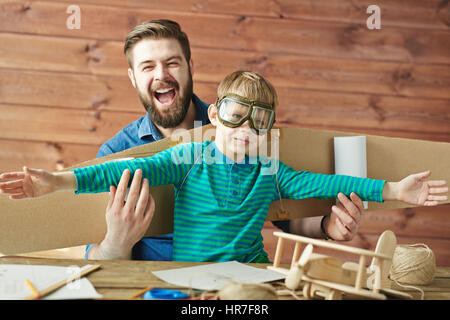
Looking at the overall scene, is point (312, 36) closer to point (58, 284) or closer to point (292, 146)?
point (292, 146)

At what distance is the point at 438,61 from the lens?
2.42 metres

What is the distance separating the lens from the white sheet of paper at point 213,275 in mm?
839

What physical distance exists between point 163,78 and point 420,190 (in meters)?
0.94

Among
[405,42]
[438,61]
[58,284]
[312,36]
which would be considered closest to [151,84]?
[58,284]

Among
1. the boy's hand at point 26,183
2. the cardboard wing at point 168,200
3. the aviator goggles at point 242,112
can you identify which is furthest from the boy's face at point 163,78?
the boy's hand at point 26,183

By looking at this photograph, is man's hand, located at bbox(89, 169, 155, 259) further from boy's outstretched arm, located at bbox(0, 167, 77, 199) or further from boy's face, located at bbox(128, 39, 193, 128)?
boy's face, located at bbox(128, 39, 193, 128)

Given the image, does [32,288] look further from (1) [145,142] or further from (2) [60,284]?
(1) [145,142]

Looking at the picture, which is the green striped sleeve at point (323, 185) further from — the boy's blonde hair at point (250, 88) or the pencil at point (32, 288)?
the pencil at point (32, 288)

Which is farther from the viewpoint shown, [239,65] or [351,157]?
[239,65]

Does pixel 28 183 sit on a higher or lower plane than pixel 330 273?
higher

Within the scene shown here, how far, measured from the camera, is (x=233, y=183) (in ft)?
3.88

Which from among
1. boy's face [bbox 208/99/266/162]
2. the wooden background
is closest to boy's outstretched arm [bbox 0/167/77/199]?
boy's face [bbox 208/99/266/162]

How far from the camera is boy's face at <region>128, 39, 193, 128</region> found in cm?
156

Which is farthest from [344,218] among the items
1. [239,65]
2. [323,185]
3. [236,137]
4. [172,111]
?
[239,65]
